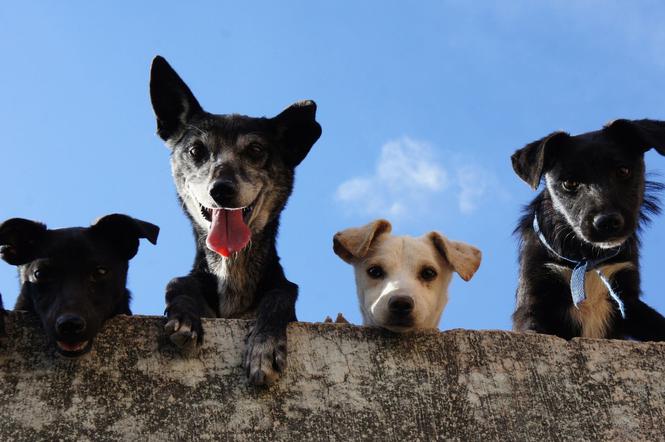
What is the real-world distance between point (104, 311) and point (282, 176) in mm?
2072

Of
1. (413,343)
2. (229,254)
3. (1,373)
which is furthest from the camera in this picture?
(229,254)

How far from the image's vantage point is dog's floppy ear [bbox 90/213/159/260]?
16.0 ft

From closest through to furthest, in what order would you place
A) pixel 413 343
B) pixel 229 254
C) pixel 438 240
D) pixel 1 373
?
1. pixel 1 373
2. pixel 413 343
3. pixel 229 254
4. pixel 438 240

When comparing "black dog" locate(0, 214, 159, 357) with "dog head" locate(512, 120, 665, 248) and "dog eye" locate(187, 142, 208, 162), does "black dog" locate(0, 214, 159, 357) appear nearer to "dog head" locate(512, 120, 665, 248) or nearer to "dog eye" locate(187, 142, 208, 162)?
"dog eye" locate(187, 142, 208, 162)

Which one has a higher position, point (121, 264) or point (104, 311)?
point (121, 264)

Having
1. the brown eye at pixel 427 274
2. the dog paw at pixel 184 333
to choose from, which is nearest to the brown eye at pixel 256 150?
the brown eye at pixel 427 274

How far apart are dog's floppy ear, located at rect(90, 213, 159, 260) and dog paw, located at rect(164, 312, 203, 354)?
559mm

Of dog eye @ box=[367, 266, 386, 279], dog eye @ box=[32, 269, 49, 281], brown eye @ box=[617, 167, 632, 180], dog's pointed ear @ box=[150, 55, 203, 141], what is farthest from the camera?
dog's pointed ear @ box=[150, 55, 203, 141]

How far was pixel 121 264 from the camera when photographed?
4.90 meters

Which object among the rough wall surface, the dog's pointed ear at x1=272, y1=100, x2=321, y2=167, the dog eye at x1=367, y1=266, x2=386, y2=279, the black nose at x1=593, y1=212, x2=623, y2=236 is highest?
the dog's pointed ear at x1=272, y1=100, x2=321, y2=167

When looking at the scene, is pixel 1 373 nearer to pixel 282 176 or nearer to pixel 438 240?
pixel 282 176

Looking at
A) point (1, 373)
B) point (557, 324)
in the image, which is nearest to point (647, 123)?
point (557, 324)

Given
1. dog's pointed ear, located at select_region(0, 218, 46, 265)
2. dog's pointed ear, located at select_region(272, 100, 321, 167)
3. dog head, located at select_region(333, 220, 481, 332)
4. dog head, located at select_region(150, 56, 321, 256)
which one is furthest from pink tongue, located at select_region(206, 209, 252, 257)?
dog's pointed ear, located at select_region(0, 218, 46, 265)

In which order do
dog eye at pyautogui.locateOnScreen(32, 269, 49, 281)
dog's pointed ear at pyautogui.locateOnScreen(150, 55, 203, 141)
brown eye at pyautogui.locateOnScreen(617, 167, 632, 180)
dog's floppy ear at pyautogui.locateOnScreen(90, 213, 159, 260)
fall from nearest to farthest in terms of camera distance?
dog eye at pyautogui.locateOnScreen(32, 269, 49, 281)
dog's floppy ear at pyautogui.locateOnScreen(90, 213, 159, 260)
brown eye at pyautogui.locateOnScreen(617, 167, 632, 180)
dog's pointed ear at pyautogui.locateOnScreen(150, 55, 203, 141)
